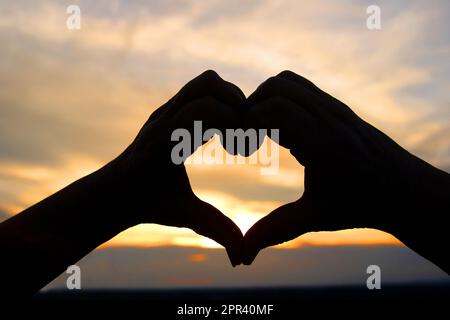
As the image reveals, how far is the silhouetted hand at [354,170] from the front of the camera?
4.28m

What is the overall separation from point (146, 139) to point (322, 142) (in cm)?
162

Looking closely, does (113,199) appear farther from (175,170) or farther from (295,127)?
(295,127)

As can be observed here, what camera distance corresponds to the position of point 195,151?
15.0 feet

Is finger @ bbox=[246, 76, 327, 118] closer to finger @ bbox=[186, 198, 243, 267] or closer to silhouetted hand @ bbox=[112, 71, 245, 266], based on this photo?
silhouetted hand @ bbox=[112, 71, 245, 266]

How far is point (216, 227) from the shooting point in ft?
17.1

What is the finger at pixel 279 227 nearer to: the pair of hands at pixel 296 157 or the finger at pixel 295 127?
the pair of hands at pixel 296 157

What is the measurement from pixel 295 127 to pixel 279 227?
3.47 ft

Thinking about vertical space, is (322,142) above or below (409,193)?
above

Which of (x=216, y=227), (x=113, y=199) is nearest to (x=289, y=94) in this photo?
(x=216, y=227)

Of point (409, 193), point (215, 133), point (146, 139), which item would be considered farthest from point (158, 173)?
point (409, 193)

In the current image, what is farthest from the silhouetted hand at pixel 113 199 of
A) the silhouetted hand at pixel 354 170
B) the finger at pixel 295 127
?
the silhouetted hand at pixel 354 170

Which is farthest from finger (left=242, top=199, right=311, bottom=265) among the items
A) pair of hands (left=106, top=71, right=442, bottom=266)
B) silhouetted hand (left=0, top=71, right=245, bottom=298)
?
silhouetted hand (left=0, top=71, right=245, bottom=298)

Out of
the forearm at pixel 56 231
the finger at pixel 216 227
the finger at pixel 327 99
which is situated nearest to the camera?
the forearm at pixel 56 231

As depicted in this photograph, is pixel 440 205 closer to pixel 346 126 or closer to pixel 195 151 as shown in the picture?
pixel 346 126
